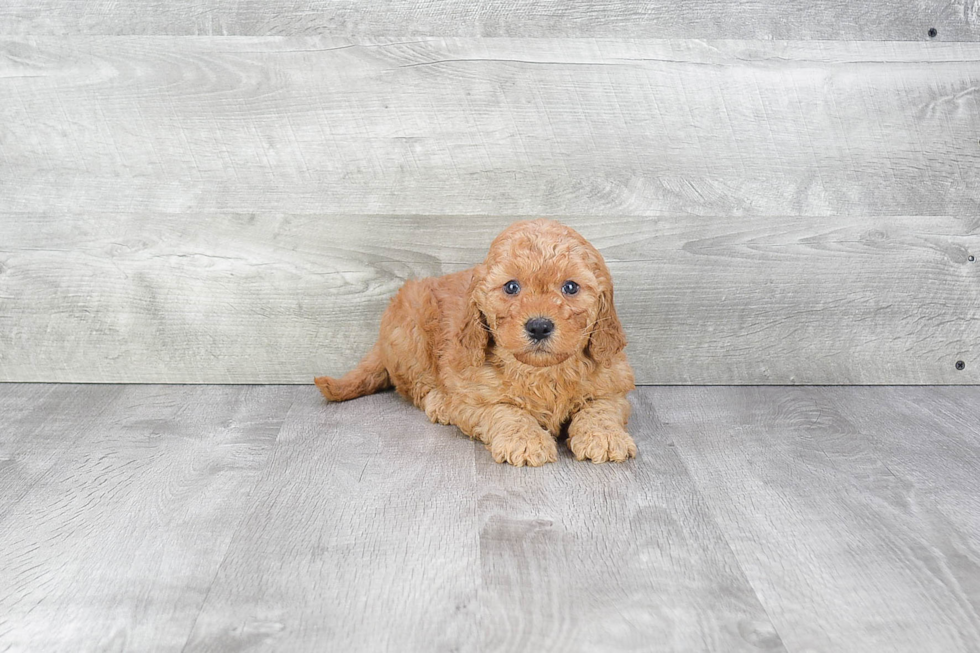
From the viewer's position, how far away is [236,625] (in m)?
1.37

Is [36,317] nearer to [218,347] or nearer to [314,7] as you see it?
[218,347]

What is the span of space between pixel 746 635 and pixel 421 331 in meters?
1.24

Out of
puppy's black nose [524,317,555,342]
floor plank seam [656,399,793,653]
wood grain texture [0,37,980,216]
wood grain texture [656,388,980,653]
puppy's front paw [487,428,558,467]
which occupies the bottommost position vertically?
wood grain texture [656,388,980,653]

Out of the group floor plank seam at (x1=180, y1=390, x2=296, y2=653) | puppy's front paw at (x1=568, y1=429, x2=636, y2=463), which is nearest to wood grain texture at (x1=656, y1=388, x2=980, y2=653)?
puppy's front paw at (x1=568, y1=429, x2=636, y2=463)

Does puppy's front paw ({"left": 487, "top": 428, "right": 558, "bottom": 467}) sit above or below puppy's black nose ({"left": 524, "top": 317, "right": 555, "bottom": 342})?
below

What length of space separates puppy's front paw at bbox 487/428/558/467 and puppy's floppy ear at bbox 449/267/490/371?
0.69 feet

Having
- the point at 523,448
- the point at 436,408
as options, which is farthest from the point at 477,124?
the point at 523,448

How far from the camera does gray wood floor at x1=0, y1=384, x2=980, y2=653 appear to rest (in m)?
1.37

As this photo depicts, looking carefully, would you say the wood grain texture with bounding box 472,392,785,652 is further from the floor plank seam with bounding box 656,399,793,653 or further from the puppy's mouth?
the puppy's mouth

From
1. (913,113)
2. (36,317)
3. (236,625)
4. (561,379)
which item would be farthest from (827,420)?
(36,317)

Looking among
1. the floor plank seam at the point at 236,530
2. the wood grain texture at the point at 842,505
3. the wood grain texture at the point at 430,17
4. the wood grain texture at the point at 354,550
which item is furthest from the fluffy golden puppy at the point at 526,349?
the wood grain texture at the point at 430,17

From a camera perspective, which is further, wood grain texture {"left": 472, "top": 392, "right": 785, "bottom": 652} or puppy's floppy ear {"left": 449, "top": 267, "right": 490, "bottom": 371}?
puppy's floppy ear {"left": 449, "top": 267, "right": 490, "bottom": 371}

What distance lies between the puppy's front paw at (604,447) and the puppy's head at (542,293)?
0.21 meters

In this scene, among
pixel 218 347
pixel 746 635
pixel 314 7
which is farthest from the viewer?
pixel 218 347
